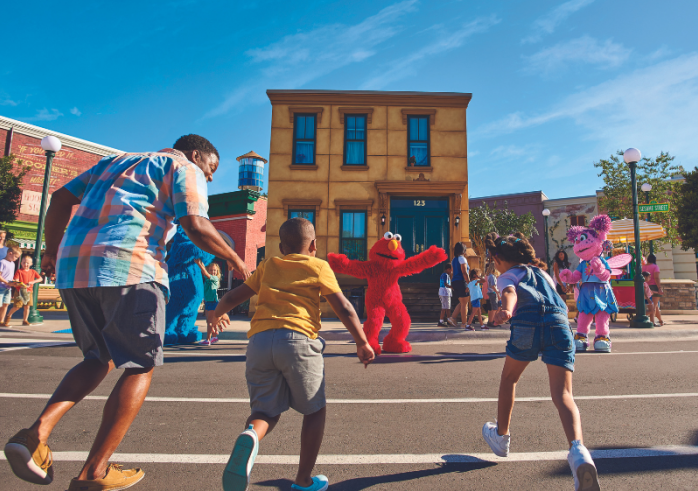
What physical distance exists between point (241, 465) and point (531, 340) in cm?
190

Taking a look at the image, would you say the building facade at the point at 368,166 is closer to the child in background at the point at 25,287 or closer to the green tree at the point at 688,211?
the child in background at the point at 25,287

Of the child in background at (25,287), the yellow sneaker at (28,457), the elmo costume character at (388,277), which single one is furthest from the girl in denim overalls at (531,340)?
the child in background at (25,287)

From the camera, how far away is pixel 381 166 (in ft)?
51.2

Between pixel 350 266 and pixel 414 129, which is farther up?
pixel 414 129

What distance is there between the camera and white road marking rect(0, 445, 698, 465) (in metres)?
2.62

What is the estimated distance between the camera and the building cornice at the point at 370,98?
15.7m

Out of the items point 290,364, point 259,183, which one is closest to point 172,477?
point 290,364

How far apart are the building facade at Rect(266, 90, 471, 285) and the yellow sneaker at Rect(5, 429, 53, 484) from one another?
519 inches

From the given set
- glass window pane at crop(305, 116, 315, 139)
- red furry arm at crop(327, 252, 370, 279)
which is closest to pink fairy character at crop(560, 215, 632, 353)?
red furry arm at crop(327, 252, 370, 279)

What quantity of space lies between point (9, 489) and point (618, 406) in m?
4.59

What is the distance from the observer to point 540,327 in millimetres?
2701

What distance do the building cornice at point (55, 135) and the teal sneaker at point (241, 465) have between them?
2919 cm

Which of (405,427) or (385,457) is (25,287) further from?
(385,457)

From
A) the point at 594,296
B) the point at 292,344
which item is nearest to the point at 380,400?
the point at 292,344
